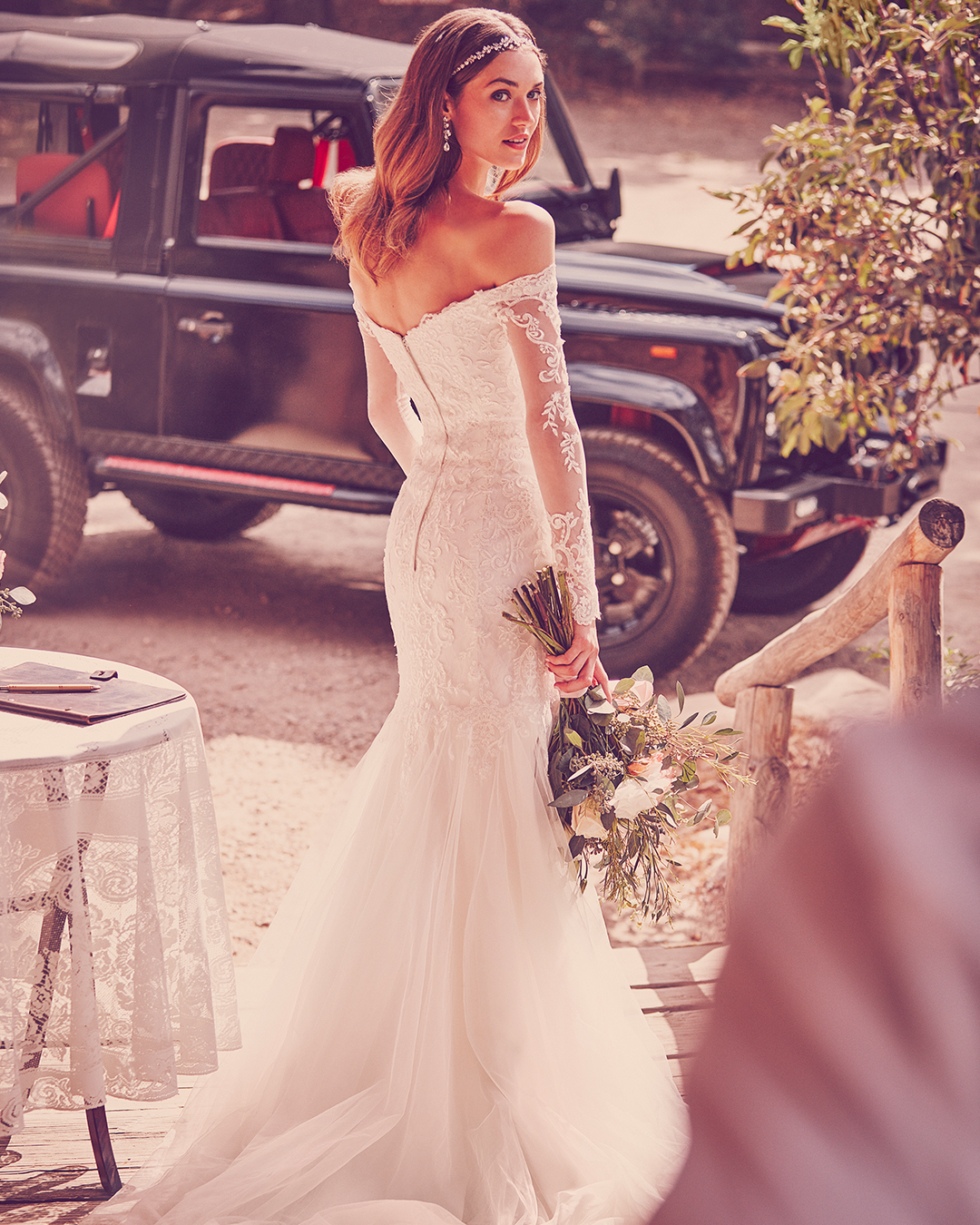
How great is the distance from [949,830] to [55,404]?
6166 mm

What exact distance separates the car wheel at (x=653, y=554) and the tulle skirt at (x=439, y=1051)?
2.87 meters

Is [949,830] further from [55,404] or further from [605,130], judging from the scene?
[605,130]

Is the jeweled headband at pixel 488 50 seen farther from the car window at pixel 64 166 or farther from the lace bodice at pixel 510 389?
the car window at pixel 64 166

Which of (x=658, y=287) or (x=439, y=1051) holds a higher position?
(x=658, y=287)

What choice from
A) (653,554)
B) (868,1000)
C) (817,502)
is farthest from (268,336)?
(868,1000)

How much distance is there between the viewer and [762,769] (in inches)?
143

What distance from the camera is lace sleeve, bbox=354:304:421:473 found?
9.72ft

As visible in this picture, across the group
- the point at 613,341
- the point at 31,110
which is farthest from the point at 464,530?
the point at 31,110

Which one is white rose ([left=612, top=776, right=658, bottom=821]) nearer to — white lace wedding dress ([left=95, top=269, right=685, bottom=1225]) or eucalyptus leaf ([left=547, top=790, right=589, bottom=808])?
eucalyptus leaf ([left=547, top=790, right=589, bottom=808])

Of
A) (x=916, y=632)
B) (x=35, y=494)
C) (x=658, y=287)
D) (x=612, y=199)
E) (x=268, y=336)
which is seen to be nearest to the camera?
(x=916, y=632)

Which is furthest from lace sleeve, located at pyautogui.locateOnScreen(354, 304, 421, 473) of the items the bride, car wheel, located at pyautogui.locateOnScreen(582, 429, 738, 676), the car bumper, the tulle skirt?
the car bumper

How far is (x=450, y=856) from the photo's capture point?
2.65m

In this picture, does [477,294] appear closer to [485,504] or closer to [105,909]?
[485,504]

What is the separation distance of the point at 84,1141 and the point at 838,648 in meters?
2.12
